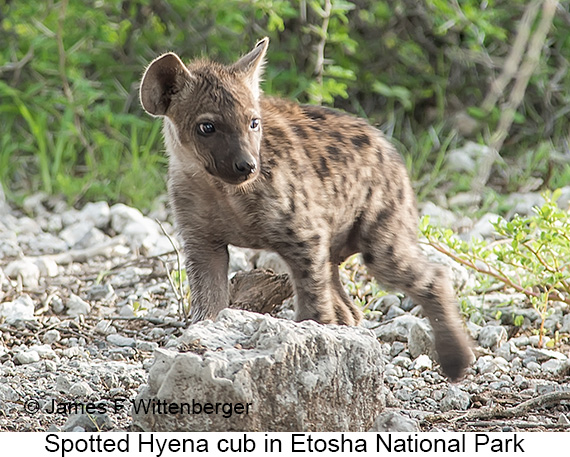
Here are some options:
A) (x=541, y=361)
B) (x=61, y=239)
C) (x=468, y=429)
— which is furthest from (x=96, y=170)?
(x=468, y=429)

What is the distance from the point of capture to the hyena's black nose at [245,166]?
4070mm

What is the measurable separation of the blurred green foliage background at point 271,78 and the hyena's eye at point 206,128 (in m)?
2.82

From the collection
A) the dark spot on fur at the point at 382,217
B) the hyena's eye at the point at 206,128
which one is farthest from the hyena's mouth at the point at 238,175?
the dark spot on fur at the point at 382,217

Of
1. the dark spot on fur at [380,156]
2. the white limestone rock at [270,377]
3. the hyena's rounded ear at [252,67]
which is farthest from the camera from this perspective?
the dark spot on fur at [380,156]

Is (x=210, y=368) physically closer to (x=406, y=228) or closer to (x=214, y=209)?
(x=214, y=209)

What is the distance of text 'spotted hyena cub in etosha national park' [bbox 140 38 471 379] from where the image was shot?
429 cm

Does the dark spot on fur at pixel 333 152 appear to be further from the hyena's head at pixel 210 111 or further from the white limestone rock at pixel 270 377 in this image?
the white limestone rock at pixel 270 377

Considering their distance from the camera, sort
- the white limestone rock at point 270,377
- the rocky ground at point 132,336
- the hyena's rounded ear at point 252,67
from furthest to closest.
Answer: the hyena's rounded ear at point 252,67 < the rocky ground at point 132,336 < the white limestone rock at point 270,377

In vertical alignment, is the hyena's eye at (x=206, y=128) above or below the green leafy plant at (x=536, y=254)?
above

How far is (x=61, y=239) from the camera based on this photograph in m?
6.57

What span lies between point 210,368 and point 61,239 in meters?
3.68

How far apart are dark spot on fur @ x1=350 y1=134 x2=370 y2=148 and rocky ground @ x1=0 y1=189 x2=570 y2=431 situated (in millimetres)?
783

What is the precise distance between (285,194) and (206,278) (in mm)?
532

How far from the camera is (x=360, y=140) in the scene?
4.78 m
